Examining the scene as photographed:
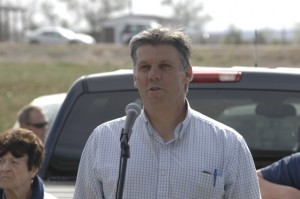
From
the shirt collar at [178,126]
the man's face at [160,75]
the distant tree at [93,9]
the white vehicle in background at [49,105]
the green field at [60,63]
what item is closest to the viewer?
the man's face at [160,75]

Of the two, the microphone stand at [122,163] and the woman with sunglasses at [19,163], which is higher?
the microphone stand at [122,163]

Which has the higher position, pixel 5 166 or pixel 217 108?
pixel 217 108

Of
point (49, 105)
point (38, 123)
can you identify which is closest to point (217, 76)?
point (38, 123)

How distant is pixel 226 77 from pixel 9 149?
132 centimetres

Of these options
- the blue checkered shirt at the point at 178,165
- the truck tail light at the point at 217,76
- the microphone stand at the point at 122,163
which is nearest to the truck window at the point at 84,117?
the truck tail light at the point at 217,76

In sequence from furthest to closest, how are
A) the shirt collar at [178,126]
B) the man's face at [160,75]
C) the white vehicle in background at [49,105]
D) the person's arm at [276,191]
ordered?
the white vehicle in background at [49,105] → the person's arm at [276,191] → the shirt collar at [178,126] → the man's face at [160,75]

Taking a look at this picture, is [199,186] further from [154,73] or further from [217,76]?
[217,76]

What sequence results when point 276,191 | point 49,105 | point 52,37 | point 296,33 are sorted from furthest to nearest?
1. point 296,33
2. point 52,37
3. point 49,105
4. point 276,191

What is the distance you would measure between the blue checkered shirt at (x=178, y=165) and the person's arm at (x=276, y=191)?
96cm

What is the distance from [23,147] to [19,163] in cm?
9

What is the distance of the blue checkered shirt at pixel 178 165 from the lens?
13.9 feet

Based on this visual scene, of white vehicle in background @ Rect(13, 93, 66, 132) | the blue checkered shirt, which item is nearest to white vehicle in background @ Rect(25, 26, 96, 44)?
white vehicle in background @ Rect(13, 93, 66, 132)

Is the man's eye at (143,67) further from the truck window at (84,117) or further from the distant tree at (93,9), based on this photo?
the distant tree at (93,9)

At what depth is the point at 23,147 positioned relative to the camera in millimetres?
5621
